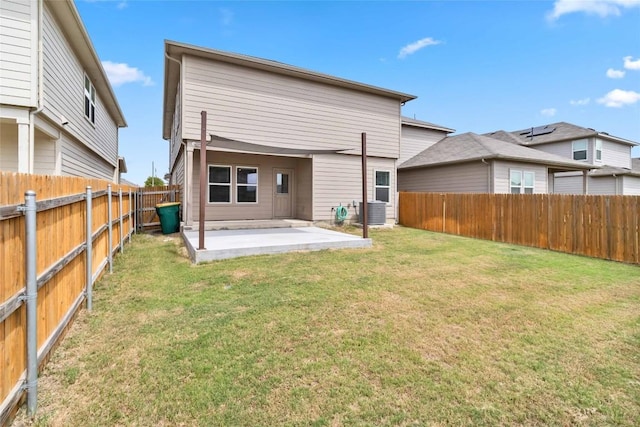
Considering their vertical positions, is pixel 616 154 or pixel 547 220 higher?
pixel 616 154

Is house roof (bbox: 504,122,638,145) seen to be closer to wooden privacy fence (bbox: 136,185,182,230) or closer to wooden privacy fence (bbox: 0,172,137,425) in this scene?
wooden privacy fence (bbox: 136,185,182,230)

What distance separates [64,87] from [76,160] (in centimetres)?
240

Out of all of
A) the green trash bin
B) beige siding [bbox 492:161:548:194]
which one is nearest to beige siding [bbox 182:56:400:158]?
the green trash bin

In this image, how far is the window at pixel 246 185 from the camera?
11.6 metres

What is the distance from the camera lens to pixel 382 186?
13.1 m

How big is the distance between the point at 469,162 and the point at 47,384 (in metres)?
A: 14.8

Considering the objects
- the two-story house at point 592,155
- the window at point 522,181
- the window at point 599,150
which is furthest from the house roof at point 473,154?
the window at point 599,150

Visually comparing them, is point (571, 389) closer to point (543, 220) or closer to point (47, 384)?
point (47, 384)

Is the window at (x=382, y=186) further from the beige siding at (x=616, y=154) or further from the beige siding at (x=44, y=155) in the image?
the beige siding at (x=616, y=154)

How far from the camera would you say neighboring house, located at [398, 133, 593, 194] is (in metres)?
13.1

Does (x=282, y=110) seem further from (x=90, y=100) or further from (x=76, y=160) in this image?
(x=90, y=100)

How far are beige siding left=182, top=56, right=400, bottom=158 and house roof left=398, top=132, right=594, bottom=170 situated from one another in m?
3.22

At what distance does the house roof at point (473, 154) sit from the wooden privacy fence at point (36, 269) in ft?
44.6

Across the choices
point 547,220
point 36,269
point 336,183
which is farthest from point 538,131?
point 36,269
